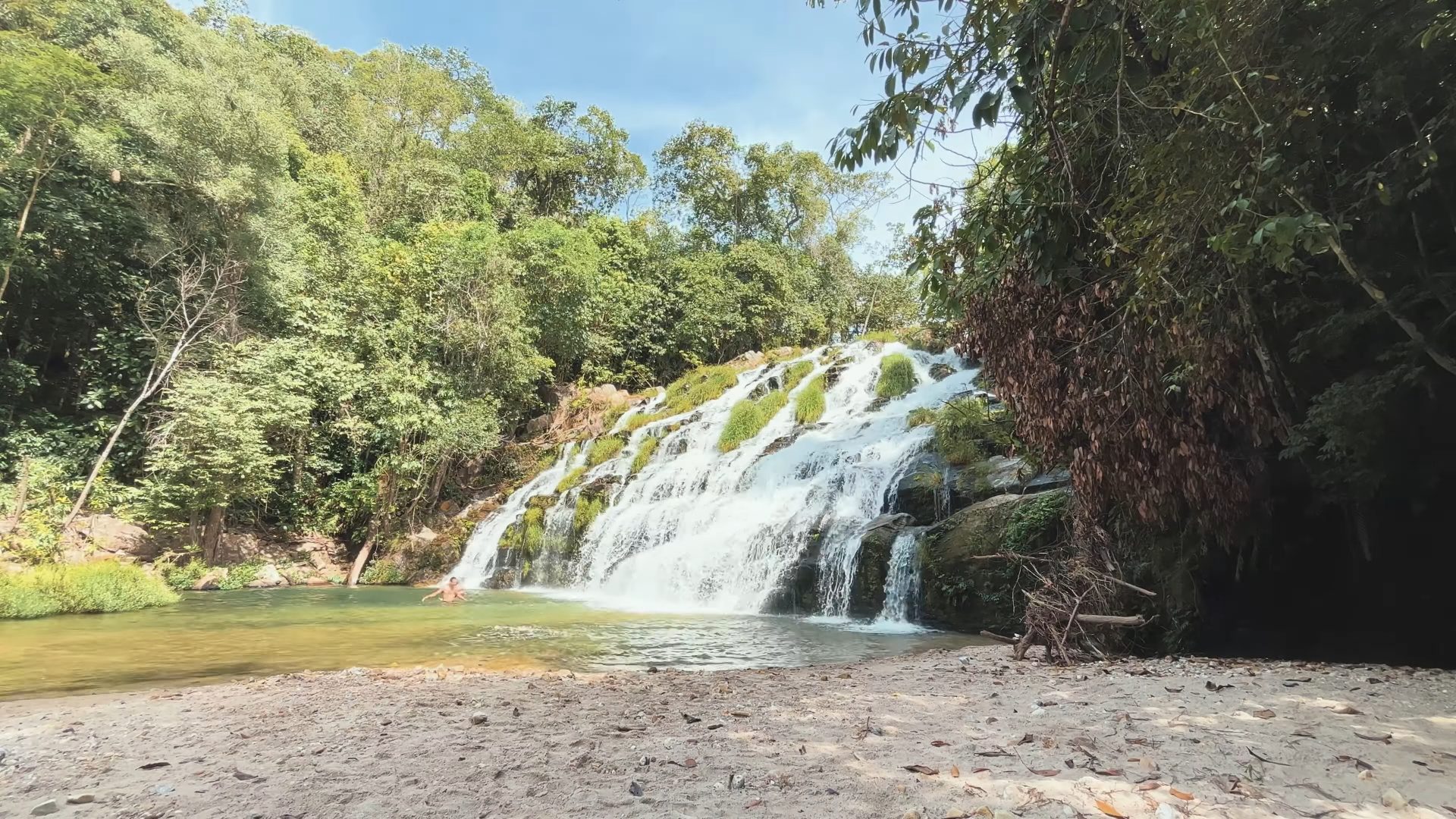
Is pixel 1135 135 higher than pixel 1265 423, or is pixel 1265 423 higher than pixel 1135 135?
pixel 1135 135

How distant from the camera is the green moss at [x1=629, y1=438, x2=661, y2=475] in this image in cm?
1820

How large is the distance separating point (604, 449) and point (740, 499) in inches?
268

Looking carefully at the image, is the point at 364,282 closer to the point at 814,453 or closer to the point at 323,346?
the point at 323,346

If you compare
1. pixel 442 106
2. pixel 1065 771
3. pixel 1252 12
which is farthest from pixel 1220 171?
pixel 442 106

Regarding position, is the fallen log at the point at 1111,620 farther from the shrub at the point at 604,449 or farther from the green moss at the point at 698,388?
the green moss at the point at 698,388

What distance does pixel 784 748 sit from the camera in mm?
3521

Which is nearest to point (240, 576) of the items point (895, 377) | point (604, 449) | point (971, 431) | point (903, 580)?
point (604, 449)

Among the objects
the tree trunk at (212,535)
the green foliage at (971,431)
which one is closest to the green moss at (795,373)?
the green foliage at (971,431)

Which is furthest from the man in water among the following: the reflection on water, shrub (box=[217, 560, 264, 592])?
shrub (box=[217, 560, 264, 592])

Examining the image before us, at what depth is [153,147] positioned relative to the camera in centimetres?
1609

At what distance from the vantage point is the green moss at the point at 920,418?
14578mm

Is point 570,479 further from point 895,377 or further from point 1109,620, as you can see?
point 1109,620

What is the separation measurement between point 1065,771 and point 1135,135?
4.09 m

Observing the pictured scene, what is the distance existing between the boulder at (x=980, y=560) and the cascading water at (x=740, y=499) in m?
0.63
